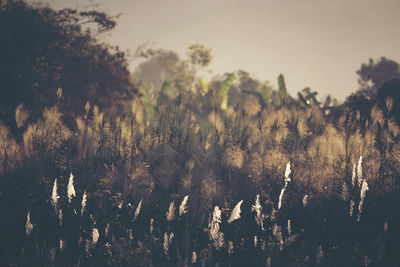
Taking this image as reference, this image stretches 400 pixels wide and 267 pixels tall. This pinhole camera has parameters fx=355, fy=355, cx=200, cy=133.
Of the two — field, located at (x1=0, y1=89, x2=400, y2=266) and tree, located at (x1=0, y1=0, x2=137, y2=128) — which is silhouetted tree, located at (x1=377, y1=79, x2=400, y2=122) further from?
tree, located at (x1=0, y1=0, x2=137, y2=128)

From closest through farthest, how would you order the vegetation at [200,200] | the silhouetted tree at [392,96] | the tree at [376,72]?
the vegetation at [200,200]
the silhouetted tree at [392,96]
the tree at [376,72]

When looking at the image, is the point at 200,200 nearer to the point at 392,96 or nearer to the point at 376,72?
the point at 392,96

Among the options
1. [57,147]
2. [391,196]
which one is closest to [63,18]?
[57,147]

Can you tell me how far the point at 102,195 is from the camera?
4301 mm

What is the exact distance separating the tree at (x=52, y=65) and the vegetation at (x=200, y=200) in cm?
205

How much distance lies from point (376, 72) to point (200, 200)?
1662 centimetres

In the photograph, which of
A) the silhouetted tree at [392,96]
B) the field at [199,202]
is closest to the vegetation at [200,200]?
the field at [199,202]

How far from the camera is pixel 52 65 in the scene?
777 cm

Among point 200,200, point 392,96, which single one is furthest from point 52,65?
point 392,96

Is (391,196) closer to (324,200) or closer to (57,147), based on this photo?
(324,200)

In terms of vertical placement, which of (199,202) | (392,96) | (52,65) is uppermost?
(52,65)

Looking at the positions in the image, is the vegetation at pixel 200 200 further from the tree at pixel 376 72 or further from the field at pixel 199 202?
the tree at pixel 376 72

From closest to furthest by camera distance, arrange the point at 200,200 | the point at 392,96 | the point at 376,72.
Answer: the point at 200,200
the point at 392,96
the point at 376,72

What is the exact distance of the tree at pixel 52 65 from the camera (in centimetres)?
725
